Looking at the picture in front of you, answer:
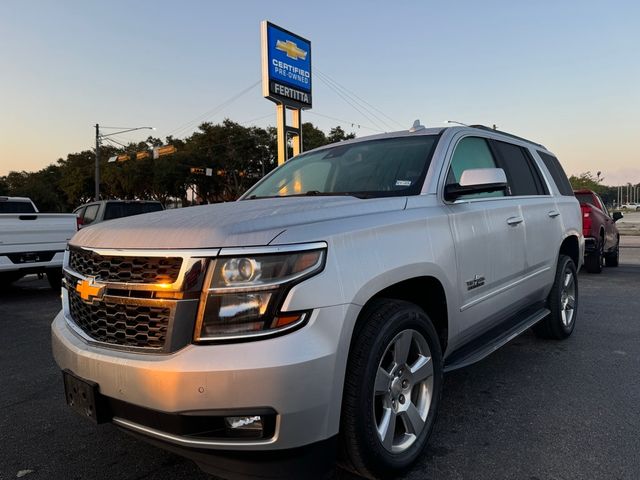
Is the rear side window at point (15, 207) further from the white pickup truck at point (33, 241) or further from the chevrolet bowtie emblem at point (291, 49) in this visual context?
the chevrolet bowtie emblem at point (291, 49)

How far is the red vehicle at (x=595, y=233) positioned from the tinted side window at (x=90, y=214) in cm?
1038

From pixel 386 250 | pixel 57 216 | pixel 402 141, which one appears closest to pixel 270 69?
pixel 57 216

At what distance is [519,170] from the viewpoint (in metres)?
4.41

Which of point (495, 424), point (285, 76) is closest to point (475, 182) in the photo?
point (495, 424)

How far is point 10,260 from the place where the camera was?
7.91m

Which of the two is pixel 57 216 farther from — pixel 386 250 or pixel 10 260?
pixel 386 250

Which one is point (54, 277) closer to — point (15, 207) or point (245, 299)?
point (15, 207)

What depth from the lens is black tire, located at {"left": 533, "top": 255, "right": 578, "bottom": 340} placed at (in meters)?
4.70

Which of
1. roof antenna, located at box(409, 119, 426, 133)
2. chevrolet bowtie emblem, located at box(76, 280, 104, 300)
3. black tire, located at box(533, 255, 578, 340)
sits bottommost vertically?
black tire, located at box(533, 255, 578, 340)

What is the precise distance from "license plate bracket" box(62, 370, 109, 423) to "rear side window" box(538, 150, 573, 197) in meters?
4.54

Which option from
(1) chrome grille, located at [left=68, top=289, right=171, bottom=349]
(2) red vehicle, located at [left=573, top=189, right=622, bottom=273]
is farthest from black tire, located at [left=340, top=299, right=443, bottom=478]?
(2) red vehicle, located at [left=573, top=189, right=622, bottom=273]

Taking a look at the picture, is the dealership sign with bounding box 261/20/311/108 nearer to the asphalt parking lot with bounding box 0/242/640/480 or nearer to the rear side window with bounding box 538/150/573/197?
the rear side window with bounding box 538/150/573/197

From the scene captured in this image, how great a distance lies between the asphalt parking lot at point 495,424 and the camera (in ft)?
8.58

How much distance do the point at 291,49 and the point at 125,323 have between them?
16364 mm
